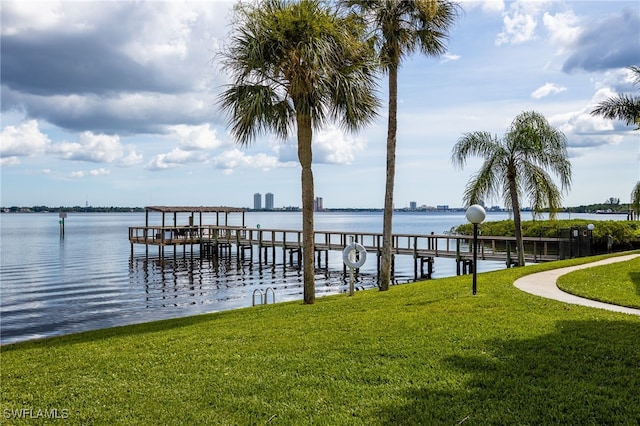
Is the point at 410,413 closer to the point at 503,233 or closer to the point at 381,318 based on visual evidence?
the point at 381,318

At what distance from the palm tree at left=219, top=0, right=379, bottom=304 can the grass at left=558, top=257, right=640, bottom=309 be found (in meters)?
6.20

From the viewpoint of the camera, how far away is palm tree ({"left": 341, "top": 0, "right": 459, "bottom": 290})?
48.9 ft

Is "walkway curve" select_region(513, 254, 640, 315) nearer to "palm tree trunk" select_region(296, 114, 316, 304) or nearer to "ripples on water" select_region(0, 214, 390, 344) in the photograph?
"palm tree trunk" select_region(296, 114, 316, 304)

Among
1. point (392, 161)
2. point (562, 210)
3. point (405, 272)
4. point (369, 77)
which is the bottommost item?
point (405, 272)

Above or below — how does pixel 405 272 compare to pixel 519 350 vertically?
below

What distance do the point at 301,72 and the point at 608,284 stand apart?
27.9 feet

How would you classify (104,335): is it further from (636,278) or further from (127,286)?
(127,286)

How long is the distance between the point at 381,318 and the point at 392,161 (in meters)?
6.93

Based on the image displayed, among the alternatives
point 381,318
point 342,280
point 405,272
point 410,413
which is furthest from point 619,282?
point 405,272

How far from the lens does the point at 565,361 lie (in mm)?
6168

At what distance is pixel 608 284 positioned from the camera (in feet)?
39.3

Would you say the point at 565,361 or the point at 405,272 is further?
the point at 405,272

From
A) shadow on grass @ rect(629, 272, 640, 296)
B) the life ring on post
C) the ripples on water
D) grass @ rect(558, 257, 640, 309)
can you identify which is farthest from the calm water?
shadow on grass @ rect(629, 272, 640, 296)

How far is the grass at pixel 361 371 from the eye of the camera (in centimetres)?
507
